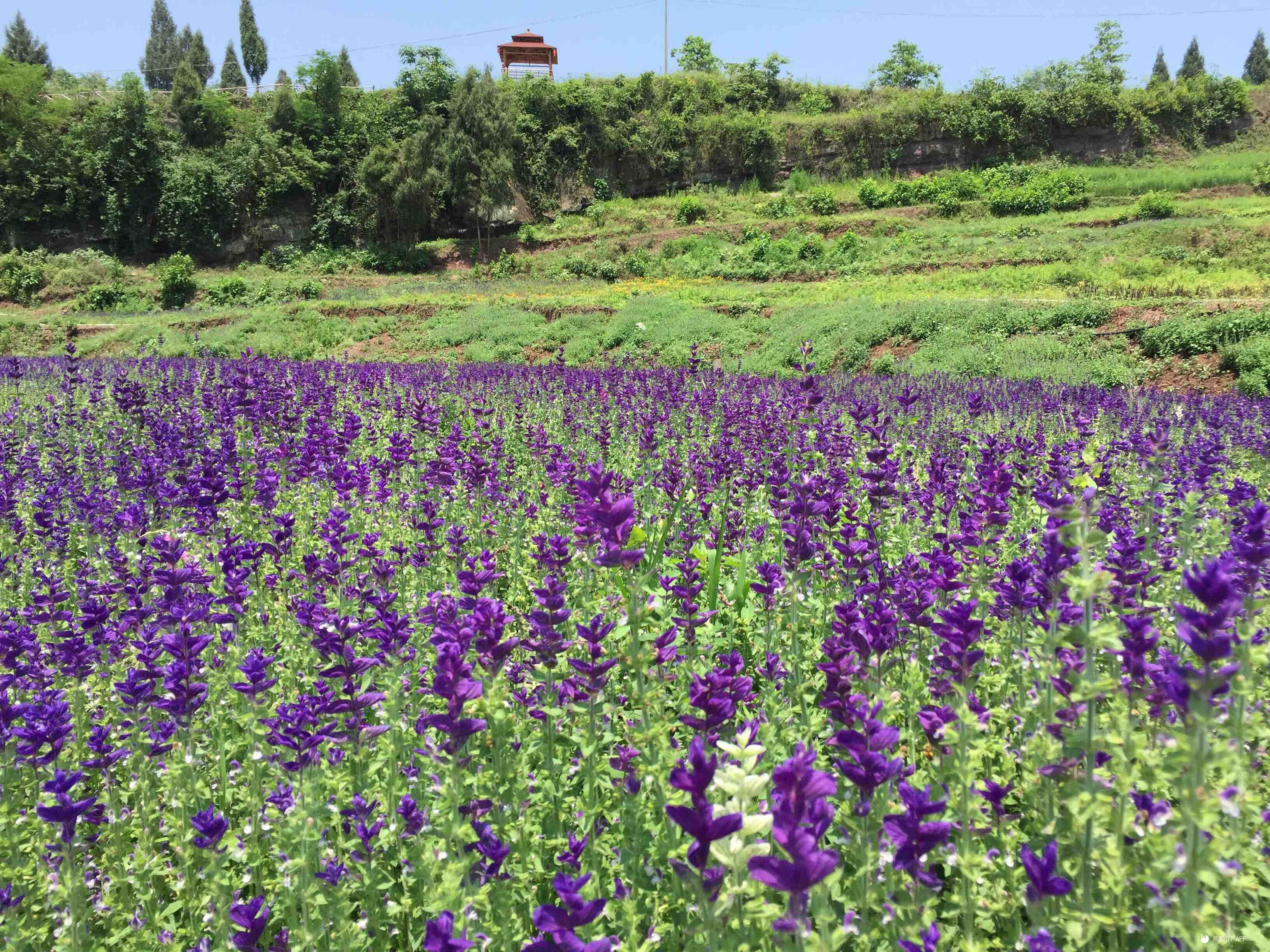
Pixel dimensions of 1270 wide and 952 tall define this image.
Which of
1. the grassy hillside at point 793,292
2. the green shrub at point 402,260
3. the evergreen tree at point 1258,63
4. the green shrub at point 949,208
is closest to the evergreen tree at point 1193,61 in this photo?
the evergreen tree at point 1258,63

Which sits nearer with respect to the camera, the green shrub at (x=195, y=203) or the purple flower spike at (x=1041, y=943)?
the purple flower spike at (x=1041, y=943)

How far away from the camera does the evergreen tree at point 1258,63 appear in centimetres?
8856

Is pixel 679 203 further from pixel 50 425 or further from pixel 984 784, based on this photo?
pixel 984 784

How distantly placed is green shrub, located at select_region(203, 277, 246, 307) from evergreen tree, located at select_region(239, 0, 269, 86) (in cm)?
4865

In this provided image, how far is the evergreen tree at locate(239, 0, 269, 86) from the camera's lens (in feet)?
258

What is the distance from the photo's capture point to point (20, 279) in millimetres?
43594

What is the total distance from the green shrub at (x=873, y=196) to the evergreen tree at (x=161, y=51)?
260ft

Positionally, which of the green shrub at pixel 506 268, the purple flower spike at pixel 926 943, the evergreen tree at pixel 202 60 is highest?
the evergreen tree at pixel 202 60

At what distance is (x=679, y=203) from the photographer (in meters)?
49.8

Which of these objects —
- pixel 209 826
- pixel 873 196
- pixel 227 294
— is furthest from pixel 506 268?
pixel 209 826

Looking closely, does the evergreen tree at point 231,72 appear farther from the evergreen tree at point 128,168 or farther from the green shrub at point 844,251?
the green shrub at point 844,251

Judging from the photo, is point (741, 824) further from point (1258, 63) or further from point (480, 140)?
point (1258, 63)

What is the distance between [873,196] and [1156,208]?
16904 mm

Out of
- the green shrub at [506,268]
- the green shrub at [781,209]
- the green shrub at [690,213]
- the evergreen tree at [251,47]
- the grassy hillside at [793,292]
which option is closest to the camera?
the grassy hillside at [793,292]
